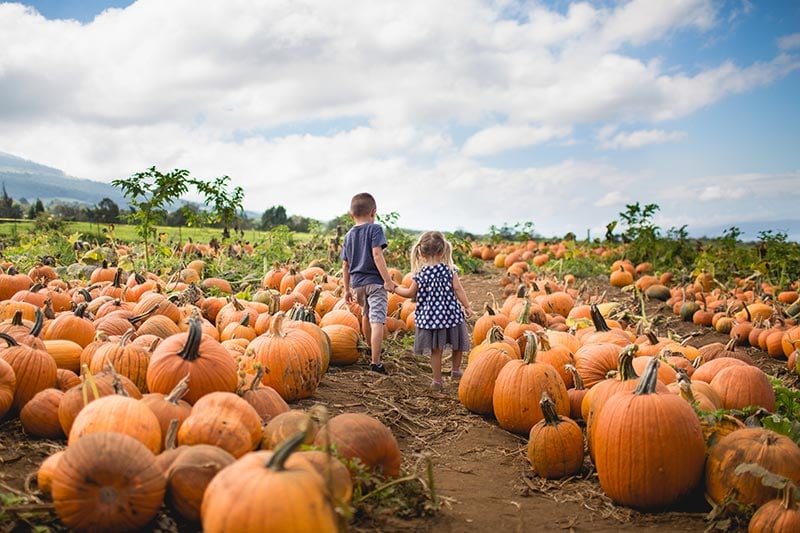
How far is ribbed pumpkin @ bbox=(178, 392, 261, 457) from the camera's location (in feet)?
10.2

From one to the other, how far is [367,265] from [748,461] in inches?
185

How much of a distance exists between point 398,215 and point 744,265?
8.27 metres

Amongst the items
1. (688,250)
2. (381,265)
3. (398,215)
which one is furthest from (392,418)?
(688,250)

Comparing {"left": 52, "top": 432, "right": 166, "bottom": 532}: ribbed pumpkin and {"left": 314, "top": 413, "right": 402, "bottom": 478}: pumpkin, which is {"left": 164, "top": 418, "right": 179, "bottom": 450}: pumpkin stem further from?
{"left": 314, "top": 413, "right": 402, "bottom": 478}: pumpkin

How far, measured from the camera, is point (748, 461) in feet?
11.7

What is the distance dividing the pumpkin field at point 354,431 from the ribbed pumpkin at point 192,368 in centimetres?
1

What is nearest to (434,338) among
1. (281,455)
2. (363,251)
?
(363,251)

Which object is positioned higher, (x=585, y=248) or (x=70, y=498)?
(x=585, y=248)

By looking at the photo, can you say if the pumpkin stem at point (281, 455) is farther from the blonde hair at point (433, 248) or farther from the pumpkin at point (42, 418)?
the blonde hair at point (433, 248)

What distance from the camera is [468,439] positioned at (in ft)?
16.9

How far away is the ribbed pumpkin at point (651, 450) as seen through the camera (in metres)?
3.72

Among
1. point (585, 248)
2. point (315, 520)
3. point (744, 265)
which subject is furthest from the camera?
point (585, 248)

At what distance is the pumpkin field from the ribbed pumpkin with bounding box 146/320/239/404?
1cm

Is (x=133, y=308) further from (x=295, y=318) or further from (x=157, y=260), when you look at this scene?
(x=157, y=260)
